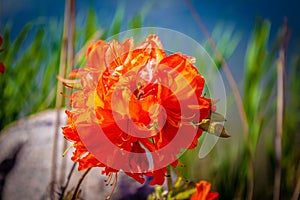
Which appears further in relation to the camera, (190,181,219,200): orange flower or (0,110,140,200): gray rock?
(0,110,140,200): gray rock

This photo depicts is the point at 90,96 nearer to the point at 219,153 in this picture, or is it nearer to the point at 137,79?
the point at 137,79

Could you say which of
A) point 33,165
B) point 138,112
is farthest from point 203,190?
point 33,165

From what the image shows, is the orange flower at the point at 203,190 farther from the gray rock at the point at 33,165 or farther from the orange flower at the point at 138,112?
the gray rock at the point at 33,165

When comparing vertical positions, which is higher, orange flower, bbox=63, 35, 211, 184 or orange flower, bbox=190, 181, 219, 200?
orange flower, bbox=63, 35, 211, 184

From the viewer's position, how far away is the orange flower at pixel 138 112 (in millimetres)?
350

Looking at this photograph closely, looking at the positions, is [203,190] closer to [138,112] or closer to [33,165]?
[138,112]

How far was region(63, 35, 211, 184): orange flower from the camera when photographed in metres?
0.35

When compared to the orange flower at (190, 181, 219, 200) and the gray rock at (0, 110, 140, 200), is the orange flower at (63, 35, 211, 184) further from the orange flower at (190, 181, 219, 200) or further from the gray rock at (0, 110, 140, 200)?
the gray rock at (0, 110, 140, 200)

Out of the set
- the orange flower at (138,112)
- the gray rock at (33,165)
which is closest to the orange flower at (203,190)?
the orange flower at (138,112)

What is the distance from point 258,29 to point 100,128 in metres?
0.74

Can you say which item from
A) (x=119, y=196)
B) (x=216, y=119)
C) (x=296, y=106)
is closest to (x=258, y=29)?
(x=296, y=106)

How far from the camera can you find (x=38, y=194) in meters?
0.68

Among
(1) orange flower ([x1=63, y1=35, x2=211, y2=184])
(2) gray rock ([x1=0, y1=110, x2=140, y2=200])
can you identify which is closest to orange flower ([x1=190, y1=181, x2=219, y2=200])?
(1) orange flower ([x1=63, y1=35, x2=211, y2=184])

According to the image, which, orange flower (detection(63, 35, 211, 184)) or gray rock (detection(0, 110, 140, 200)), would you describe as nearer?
orange flower (detection(63, 35, 211, 184))
